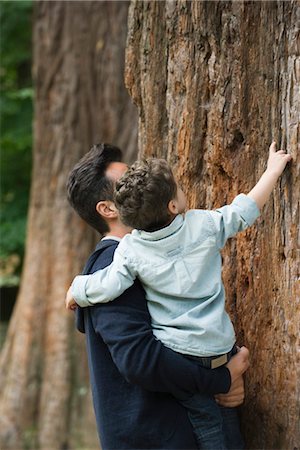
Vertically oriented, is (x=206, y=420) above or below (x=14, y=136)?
below

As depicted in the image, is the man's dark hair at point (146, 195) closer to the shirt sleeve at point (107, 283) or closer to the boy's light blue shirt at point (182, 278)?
the boy's light blue shirt at point (182, 278)

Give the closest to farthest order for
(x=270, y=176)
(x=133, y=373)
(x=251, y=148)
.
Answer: (x=133, y=373) < (x=270, y=176) < (x=251, y=148)

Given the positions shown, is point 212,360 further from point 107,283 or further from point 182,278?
point 107,283

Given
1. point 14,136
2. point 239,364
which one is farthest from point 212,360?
point 14,136

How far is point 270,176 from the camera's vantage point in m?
3.25

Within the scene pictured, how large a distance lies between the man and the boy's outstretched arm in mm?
611

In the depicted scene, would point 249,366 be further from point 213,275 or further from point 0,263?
point 0,263

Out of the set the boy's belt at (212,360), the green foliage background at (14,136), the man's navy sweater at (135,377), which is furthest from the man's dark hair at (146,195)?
the green foliage background at (14,136)

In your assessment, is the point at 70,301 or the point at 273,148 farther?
the point at 273,148

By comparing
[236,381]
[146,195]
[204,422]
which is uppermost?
[146,195]

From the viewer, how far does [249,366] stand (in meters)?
3.58

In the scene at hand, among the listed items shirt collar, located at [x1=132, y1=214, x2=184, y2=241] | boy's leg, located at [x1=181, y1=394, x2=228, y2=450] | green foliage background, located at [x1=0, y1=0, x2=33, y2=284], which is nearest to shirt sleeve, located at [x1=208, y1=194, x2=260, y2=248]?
shirt collar, located at [x1=132, y1=214, x2=184, y2=241]

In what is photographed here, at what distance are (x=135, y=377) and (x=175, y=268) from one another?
45cm

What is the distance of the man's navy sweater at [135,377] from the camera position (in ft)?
9.77
